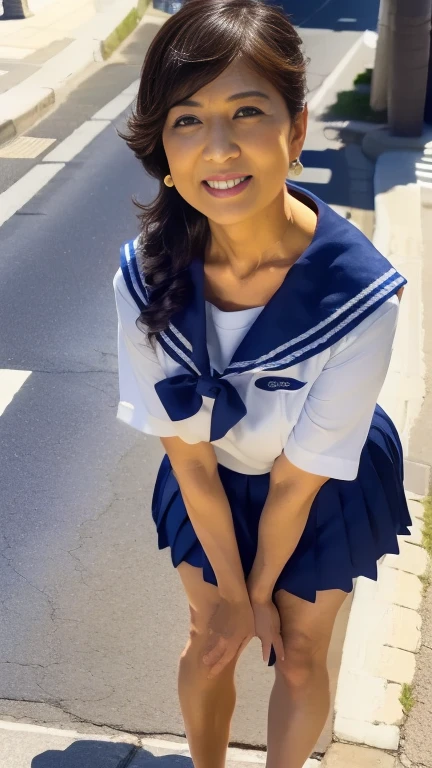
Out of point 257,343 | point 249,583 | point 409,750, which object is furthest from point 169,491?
point 409,750

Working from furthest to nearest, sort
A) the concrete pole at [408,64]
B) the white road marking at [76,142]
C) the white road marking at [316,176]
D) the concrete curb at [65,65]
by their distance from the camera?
1. the concrete curb at [65,65]
2. the concrete pole at [408,64]
3. the white road marking at [76,142]
4. the white road marking at [316,176]

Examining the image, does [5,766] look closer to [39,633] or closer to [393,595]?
[39,633]

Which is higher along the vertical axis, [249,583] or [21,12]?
[249,583]

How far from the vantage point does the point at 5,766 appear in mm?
2730

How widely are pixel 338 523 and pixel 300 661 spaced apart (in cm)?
35

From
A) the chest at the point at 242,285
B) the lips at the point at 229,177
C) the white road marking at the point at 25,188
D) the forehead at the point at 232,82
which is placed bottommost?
the white road marking at the point at 25,188

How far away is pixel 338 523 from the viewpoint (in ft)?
7.49

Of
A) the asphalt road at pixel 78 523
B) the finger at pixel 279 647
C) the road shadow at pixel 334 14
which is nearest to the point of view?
the finger at pixel 279 647

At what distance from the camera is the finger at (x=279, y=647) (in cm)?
229

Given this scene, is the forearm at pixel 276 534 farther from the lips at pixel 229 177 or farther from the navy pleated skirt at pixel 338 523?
the lips at pixel 229 177

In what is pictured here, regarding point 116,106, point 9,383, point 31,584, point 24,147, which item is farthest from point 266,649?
point 116,106

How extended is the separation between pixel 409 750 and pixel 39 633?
4.47ft

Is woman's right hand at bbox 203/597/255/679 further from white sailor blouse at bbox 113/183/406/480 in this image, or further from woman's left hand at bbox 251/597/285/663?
white sailor blouse at bbox 113/183/406/480

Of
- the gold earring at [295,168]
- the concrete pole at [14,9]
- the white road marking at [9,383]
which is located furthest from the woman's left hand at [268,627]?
the concrete pole at [14,9]
